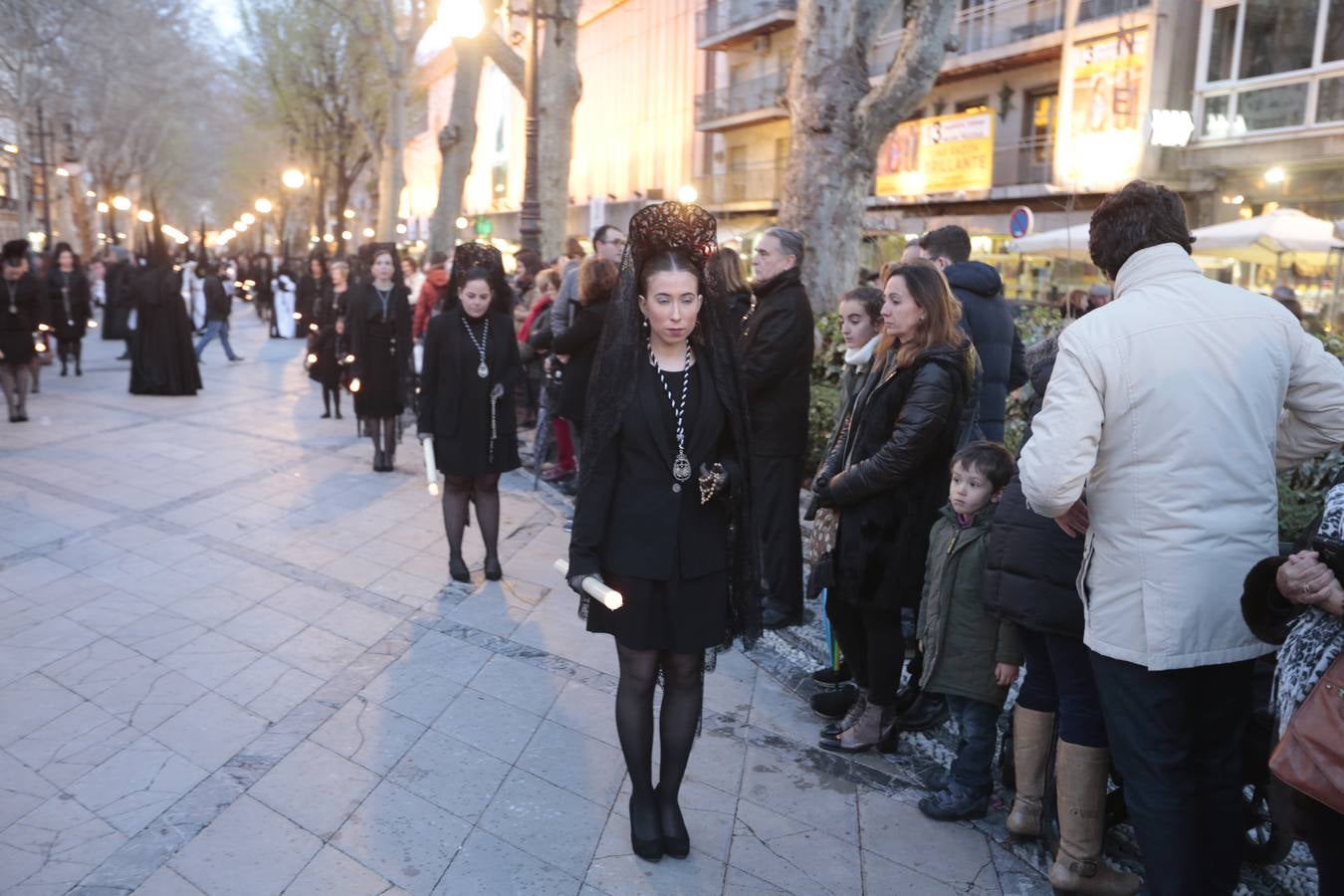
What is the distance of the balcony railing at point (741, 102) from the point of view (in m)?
32.1

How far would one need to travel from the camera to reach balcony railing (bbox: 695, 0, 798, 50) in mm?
31031

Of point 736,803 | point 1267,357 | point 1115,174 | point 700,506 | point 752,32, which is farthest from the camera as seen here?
point 752,32

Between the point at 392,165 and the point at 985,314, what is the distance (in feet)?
84.2

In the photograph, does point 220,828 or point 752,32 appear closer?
point 220,828

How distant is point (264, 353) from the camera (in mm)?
19969

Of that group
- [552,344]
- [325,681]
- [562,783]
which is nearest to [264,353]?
[552,344]

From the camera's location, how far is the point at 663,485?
10.6ft

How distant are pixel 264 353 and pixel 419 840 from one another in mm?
18223

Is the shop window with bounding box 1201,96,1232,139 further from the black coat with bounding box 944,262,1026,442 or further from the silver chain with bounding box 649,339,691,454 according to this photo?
the silver chain with bounding box 649,339,691,454

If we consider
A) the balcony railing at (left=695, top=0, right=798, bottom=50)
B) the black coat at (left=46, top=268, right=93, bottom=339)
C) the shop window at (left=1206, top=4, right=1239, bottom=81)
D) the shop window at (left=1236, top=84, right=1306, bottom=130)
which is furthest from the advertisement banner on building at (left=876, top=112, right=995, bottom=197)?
the black coat at (left=46, top=268, right=93, bottom=339)

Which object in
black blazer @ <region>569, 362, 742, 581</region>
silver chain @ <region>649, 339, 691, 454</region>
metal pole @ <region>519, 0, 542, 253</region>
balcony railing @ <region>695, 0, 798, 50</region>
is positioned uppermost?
balcony railing @ <region>695, 0, 798, 50</region>

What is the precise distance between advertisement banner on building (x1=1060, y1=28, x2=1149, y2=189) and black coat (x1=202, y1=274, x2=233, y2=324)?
1644 cm

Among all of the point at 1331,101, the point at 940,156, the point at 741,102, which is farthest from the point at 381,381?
the point at 741,102

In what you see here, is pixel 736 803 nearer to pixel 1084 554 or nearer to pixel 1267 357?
pixel 1084 554
